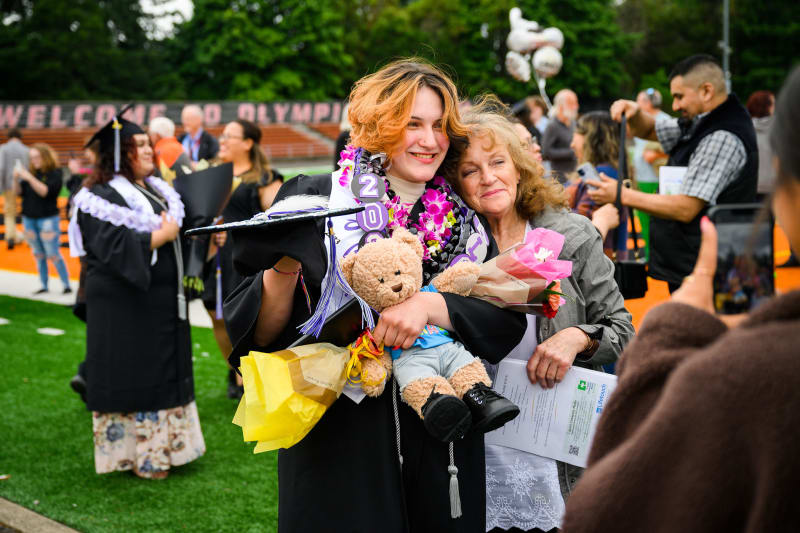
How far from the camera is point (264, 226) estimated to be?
6.44ft

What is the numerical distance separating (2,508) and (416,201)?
11.7 ft

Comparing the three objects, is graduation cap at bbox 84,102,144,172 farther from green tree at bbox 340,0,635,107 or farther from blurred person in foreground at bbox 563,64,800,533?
green tree at bbox 340,0,635,107

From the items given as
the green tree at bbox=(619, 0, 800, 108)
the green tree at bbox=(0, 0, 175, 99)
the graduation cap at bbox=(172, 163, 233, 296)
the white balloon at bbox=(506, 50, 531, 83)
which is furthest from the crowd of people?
the green tree at bbox=(619, 0, 800, 108)

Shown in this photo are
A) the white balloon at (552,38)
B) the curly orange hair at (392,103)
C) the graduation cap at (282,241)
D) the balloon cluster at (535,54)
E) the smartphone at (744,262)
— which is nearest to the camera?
the smartphone at (744,262)

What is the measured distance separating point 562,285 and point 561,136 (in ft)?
24.3

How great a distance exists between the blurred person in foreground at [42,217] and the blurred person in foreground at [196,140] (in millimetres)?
2812

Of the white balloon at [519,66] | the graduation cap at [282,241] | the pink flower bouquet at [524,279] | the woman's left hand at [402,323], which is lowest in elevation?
the woman's left hand at [402,323]

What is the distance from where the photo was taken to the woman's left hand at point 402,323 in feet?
7.02

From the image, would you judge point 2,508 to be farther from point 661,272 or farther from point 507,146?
point 661,272

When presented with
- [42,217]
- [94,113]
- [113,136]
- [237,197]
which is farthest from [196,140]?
[94,113]

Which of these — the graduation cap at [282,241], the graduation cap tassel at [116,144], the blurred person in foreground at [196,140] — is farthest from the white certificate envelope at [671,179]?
the blurred person in foreground at [196,140]

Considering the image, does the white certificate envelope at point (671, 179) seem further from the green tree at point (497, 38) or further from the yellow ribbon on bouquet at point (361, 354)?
the green tree at point (497, 38)

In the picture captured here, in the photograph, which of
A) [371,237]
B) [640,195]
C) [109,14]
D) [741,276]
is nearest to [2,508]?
[371,237]

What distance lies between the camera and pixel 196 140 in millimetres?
10219
